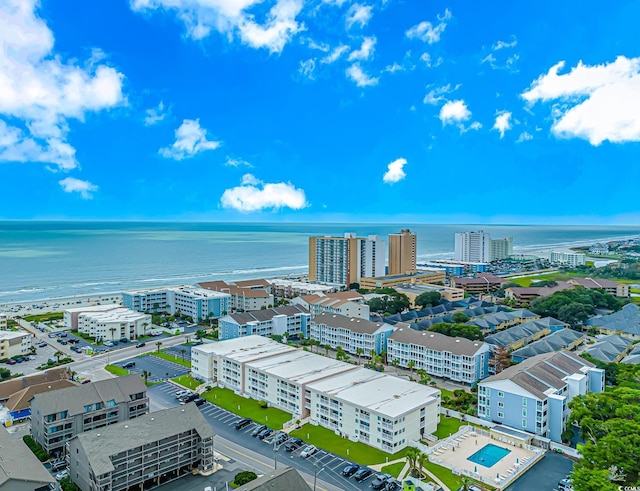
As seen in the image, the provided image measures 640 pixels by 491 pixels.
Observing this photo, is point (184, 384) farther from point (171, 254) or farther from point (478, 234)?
point (171, 254)

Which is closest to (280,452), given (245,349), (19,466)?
(19,466)

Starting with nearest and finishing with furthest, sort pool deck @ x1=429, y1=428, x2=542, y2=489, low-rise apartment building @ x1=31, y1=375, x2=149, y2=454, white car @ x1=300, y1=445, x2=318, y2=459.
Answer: pool deck @ x1=429, y1=428, x2=542, y2=489 → white car @ x1=300, y1=445, x2=318, y2=459 → low-rise apartment building @ x1=31, y1=375, x2=149, y2=454

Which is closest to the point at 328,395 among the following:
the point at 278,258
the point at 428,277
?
the point at 428,277

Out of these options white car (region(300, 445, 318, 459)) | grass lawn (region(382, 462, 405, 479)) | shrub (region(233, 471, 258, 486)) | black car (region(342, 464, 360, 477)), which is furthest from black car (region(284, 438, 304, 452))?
grass lawn (region(382, 462, 405, 479))

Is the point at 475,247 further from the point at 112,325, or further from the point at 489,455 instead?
the point at 489,455

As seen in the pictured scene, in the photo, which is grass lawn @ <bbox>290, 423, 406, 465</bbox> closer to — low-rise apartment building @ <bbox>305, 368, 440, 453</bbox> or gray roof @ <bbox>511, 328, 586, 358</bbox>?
low-rise apartment building @ <bbox>305, 368, 440, 453</bbox>

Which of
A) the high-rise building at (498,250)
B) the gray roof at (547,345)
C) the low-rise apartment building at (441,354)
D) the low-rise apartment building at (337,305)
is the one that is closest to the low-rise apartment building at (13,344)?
the low-rise apartment building at (337,305)

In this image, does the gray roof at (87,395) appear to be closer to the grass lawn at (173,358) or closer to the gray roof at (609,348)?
the grass lawn at (173,358)
